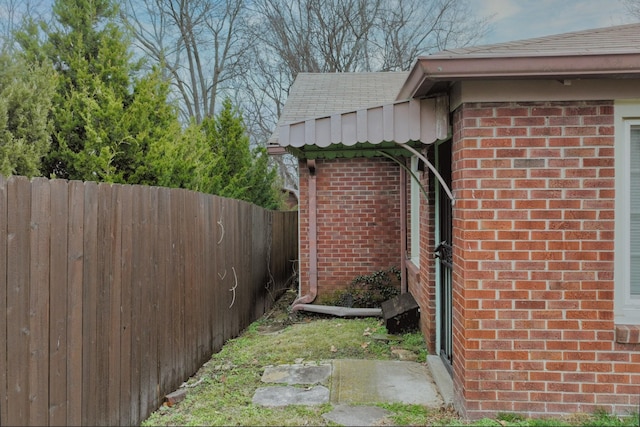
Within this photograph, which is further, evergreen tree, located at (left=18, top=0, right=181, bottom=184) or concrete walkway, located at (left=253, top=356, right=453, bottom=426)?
evergreen tree, located at (left=18, top=0, right=181, bottom=184)

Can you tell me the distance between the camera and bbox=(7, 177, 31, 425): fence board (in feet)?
7.73

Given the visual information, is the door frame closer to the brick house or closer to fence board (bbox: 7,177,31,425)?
the brick house

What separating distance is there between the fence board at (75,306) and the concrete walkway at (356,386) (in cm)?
166

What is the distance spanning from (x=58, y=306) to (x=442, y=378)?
10.7ft

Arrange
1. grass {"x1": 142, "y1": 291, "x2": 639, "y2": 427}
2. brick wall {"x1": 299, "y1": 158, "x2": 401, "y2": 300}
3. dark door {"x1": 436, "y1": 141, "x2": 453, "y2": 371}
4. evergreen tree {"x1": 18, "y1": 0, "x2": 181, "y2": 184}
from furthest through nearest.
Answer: brick wall {"x1": 299, "y1": 158, "x2": 401, "y2": 300}
evergreen tree {"x1": 18, "y1": 0, "x2": 181, "y2": 184}
dark door {"x1": 436, "y1": 141, "x2": 453, "y2": 371}
grass {"x1": 142, "y1": 291, "x2": 639, "y2": 427}

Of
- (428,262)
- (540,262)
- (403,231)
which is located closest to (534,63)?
(540,262)

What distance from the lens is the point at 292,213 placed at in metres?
12.2

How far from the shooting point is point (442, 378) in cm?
456

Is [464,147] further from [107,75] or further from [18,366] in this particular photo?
[107,75]

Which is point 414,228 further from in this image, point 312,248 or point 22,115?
point 22,115

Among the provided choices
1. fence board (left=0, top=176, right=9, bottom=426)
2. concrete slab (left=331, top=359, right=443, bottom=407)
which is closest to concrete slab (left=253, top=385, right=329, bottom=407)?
concrete slab (left=331, top=359, right=443, bottom=407)

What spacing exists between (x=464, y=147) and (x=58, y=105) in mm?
5492

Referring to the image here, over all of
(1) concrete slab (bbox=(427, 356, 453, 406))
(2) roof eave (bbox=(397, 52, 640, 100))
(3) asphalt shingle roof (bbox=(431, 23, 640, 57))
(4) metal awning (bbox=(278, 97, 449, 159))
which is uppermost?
(3) asphalt shingle roof (bbox=(431, 23, 640, 57))

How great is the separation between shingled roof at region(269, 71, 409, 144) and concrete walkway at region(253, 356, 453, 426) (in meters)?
3.96
